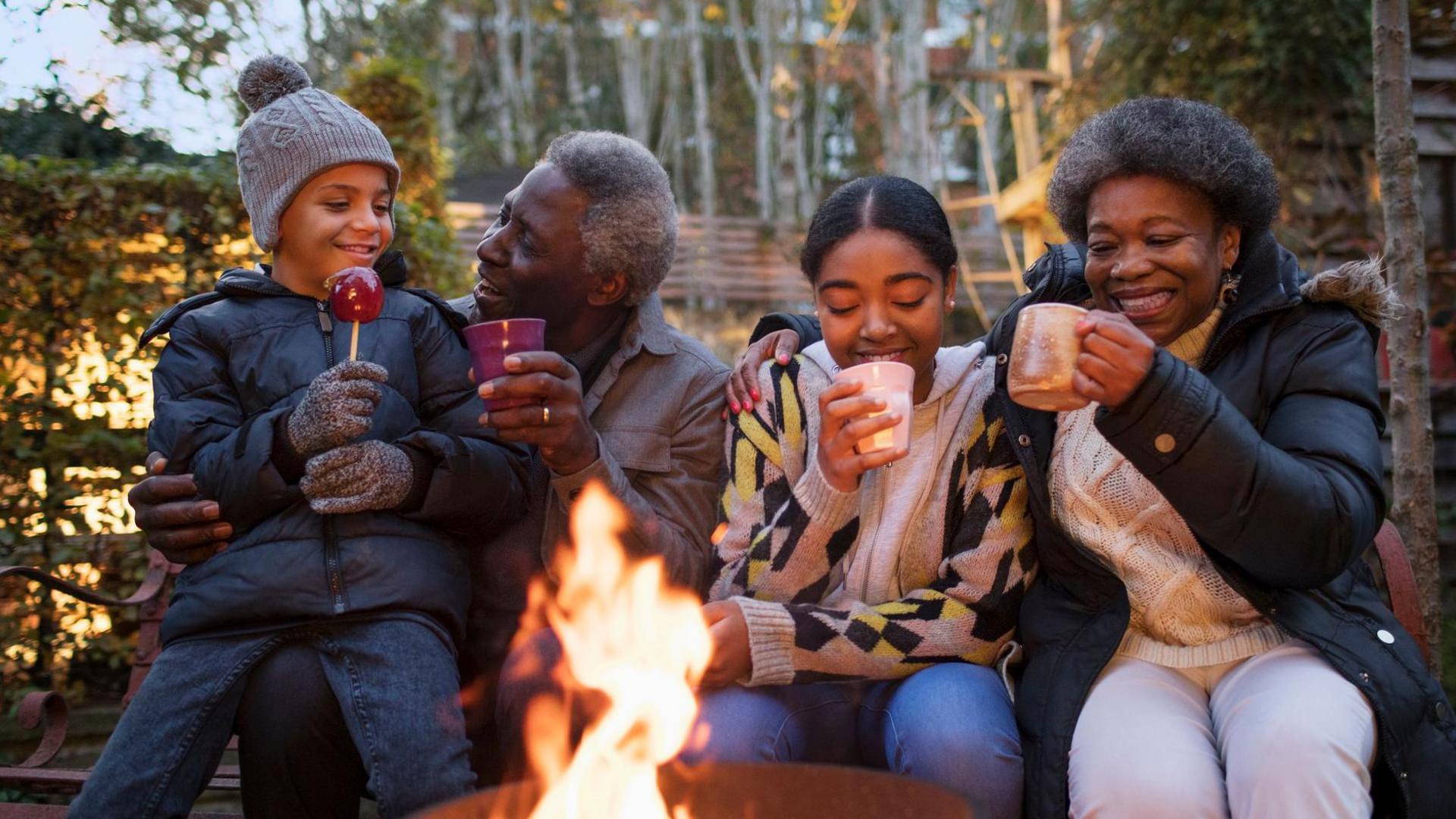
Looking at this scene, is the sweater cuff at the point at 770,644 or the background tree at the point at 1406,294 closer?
the sweater cuff at the point at 770,644

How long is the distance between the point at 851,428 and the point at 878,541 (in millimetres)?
469

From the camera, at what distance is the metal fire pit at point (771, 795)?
177 cm

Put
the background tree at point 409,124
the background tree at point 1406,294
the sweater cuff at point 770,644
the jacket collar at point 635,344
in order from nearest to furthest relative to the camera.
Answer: the sweater cuff at point 770,644 < the jacket collar at point 635,344 < the background tree at point 1406,294 < the background tree at point 409,124

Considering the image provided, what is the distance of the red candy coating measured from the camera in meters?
2.47

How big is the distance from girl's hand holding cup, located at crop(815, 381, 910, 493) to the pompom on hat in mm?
1340

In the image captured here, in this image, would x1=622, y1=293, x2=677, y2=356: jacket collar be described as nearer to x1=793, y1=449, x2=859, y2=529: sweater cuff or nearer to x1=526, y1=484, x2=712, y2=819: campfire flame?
x1=526, y1=484, x2=712, y2=819: campfire flame

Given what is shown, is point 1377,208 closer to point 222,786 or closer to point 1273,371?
point 1273,371

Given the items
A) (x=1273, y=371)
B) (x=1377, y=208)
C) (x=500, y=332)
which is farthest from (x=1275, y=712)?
(x=1377, y=208)

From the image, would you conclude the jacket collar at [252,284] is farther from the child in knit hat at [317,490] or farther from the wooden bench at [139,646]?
the wooden bench at [139,646]

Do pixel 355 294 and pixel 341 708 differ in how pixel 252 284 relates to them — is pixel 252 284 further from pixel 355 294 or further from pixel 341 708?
pixel 341 708

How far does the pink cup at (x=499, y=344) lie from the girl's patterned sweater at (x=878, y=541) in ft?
2.03

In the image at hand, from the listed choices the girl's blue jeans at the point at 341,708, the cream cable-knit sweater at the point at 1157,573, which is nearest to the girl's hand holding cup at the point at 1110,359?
the cream cable-knit sweater at the point at 1157,573

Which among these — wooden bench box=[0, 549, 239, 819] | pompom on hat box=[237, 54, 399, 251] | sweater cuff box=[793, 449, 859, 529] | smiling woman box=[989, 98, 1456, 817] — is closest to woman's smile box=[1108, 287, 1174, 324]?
smiling woman box=[989, 98, 1456, 817]

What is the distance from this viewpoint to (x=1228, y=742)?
219cm
